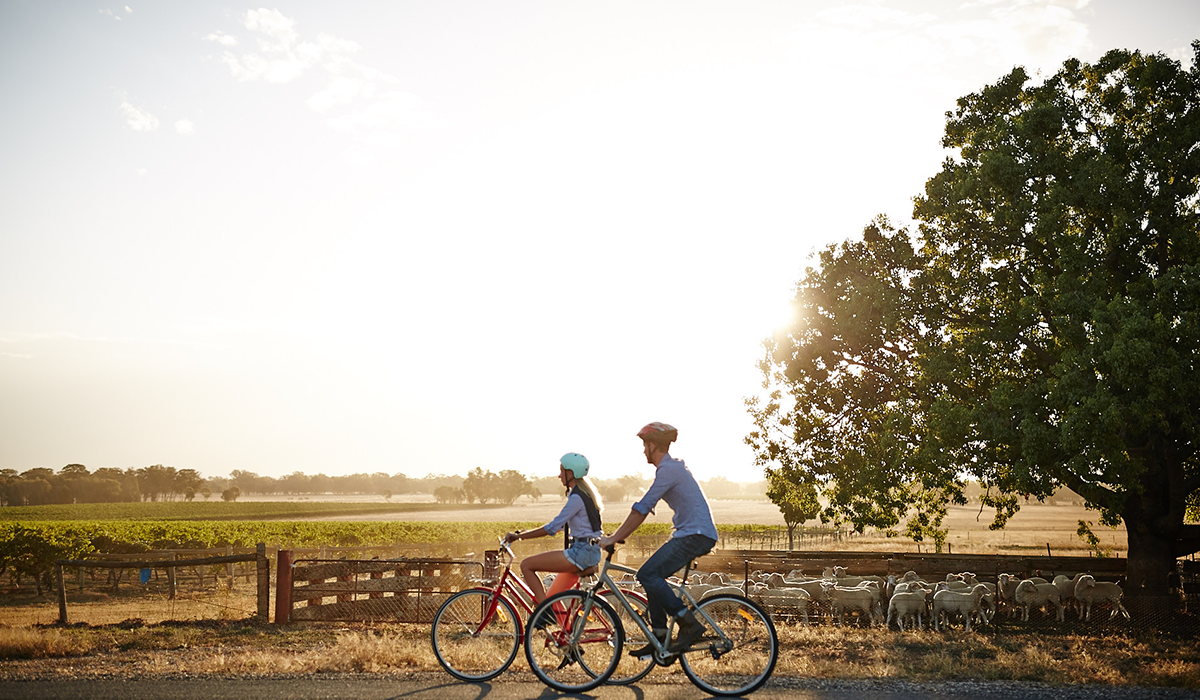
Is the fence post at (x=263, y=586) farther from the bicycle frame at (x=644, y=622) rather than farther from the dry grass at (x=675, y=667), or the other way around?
the bicycle frame at (x=644, y=622)

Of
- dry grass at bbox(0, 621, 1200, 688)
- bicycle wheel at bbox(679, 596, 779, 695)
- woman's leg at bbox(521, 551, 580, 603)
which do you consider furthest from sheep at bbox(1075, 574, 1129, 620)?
woman's leg at bbox(521, 551, 580, 603)

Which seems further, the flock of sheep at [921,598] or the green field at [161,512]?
the green field at [161,512]

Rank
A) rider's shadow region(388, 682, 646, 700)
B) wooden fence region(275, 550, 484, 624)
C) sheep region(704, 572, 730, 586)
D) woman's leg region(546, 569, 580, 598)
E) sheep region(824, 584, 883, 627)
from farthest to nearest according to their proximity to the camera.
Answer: sheep region(704, 572, 730, 586) < sheep region(824, 584, 883, 627) < wooden fence region(275, 550, 484, 624) < woman's leg region(546, 569, 580, 598) < rider's shadow region(388, 682, 646, 700)

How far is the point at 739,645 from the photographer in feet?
23.2

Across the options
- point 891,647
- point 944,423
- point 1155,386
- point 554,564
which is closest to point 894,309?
point 944,423

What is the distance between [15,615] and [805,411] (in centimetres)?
2284

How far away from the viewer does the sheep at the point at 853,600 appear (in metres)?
17.2

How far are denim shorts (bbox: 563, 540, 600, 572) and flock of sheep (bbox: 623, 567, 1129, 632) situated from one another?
977 cm

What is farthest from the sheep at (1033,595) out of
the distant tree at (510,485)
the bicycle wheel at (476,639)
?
the distant tree at (510,485)

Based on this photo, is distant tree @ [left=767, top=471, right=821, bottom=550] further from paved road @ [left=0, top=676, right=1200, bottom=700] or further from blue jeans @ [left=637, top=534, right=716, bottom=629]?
blue jeans @ [left=637, top=534, right=716, bottom=629]

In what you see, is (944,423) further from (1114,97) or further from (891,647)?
(1114,97)

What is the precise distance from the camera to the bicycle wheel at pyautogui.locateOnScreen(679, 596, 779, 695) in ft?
22.4

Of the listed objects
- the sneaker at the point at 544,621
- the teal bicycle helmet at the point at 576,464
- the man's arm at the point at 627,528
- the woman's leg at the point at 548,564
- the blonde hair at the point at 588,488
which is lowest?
the sneaker at the point at 544,621

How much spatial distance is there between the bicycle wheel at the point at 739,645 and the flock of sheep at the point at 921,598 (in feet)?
31.0
